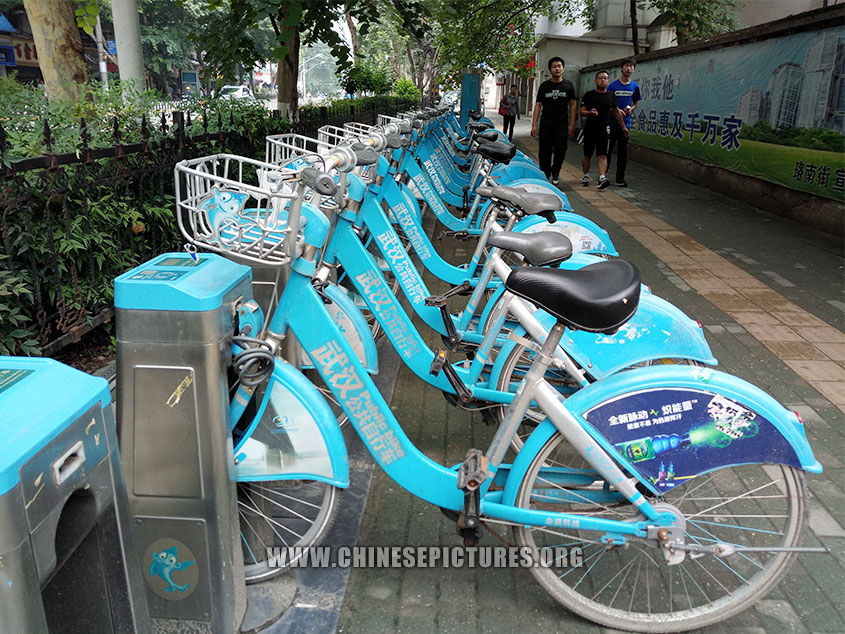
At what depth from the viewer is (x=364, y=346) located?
314cm

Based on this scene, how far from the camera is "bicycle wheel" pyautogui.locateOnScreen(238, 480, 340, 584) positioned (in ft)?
7.86

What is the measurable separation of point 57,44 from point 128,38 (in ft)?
2.28

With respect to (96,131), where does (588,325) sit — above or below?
below

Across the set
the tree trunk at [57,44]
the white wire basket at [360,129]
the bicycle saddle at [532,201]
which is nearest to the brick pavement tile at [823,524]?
the bicycle saddle at [532,201]

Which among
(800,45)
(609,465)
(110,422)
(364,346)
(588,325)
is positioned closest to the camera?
(110,422)

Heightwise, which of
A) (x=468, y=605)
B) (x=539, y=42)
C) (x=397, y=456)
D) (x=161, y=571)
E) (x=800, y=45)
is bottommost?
(x=468, y=605)

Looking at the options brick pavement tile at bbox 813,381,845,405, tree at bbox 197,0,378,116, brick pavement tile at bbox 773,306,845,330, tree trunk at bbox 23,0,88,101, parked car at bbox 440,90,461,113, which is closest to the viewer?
brick pavement tile at bbox 813,381,845,405

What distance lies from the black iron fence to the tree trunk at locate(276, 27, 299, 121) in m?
2.18

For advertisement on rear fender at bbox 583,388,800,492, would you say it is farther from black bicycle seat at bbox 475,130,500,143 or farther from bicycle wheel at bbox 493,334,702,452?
black bicycle seat at bbox 475,130,500,143

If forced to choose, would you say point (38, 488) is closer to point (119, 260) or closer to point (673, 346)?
point (673, 346)

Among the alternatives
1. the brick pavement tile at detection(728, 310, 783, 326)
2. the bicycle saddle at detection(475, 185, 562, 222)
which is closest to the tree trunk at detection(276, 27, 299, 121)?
the bicycle saddle at detection(475, 185, 562, 222)

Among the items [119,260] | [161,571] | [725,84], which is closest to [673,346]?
[161,571]

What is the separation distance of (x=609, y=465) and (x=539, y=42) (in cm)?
2607

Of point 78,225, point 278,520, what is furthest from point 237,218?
point 78,225
